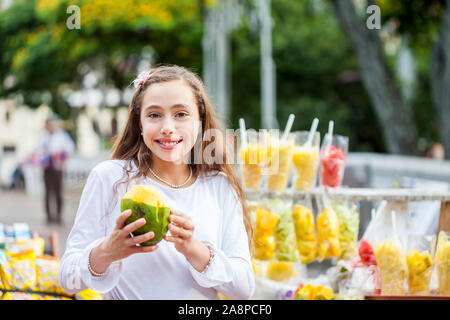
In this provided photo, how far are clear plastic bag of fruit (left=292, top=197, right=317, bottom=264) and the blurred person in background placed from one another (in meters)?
8.70

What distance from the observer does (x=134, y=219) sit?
174 centimetres

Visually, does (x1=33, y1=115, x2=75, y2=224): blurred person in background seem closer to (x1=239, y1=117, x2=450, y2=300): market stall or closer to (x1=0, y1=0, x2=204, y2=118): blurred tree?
(x1=0, y1=0, x2=204, y2=118): blurred tree

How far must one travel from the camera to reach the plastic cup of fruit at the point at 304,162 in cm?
321

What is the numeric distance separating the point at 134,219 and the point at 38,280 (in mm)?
1539

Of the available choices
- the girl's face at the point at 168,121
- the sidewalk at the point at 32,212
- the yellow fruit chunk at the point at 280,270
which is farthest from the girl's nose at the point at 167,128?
the sidewalk at the point at 32,212

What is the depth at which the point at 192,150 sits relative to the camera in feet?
7.45

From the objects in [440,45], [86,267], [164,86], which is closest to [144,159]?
[164,86]

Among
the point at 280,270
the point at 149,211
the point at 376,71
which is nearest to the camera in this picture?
the point at 149,211

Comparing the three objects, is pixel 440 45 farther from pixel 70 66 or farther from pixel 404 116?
pixel 70 66

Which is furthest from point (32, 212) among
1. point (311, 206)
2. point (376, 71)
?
point (311, 206)

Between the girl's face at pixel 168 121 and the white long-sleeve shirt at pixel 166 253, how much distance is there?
0.14 m

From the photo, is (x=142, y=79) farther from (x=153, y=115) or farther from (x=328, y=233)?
(x=328, y=233)

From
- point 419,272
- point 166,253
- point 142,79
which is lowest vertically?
point 419,272

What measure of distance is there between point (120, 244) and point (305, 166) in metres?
1.64
